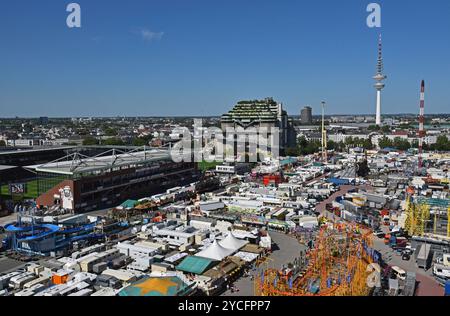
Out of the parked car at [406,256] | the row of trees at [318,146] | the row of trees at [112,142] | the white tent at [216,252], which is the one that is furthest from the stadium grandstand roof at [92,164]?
the row of trees at [112,142]

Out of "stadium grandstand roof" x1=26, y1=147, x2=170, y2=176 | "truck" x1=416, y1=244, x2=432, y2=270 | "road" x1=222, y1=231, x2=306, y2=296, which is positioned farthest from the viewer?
"stadium grandstand roof" x1=26, y1=147, x2=170, y2=176

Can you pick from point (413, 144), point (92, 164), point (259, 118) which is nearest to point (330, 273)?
point (92, 164)

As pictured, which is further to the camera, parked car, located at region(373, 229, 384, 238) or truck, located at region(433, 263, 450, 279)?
parked car, located at region(373, 229, 384, 238)

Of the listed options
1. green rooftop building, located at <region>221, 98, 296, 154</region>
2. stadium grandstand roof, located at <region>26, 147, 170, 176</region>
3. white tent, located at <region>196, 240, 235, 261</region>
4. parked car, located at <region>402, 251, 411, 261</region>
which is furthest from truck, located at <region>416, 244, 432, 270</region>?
green rooftop building, located at <region>221, 98, 296, 154</region>

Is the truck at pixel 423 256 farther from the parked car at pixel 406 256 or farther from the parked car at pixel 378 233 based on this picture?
the parked car at pixel 378 233

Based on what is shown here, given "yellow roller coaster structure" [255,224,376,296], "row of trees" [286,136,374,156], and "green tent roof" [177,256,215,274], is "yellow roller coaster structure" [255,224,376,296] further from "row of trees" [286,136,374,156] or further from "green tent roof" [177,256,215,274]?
"row of trees" [286,136,374,156]
